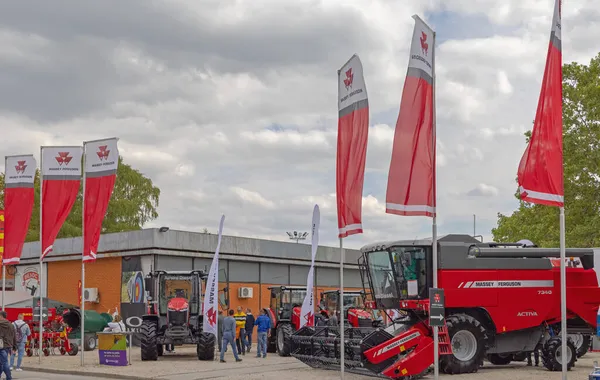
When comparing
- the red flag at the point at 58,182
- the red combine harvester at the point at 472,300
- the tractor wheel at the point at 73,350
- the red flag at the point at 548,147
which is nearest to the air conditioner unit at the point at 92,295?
the tractor wheel at the point at 73,350

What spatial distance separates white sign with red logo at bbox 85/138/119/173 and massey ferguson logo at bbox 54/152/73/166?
0.84 metres

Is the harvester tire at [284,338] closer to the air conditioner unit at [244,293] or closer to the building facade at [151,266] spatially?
the building facade at [151,266]

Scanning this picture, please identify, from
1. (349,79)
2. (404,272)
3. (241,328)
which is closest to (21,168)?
(241,328)

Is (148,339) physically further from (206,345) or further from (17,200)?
(17,200)

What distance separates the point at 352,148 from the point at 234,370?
7969mm

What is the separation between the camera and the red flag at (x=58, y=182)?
85.9 feet

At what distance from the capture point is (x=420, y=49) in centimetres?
1617

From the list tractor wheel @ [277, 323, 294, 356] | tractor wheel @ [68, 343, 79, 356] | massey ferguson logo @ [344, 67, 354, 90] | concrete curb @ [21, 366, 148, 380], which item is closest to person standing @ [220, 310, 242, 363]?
tractor wheel @ [277, 323, 294, 356]

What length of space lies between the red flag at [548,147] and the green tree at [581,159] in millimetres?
23180

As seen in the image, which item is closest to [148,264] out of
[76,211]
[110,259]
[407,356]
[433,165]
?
[110,259]

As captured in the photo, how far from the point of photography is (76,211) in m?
65.3

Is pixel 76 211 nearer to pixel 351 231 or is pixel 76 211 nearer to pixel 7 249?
pixel 7 249

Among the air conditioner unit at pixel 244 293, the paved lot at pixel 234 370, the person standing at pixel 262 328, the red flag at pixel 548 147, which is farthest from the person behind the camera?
the air conditioner unit at pixel 244 293

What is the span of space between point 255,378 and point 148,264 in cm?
1793
